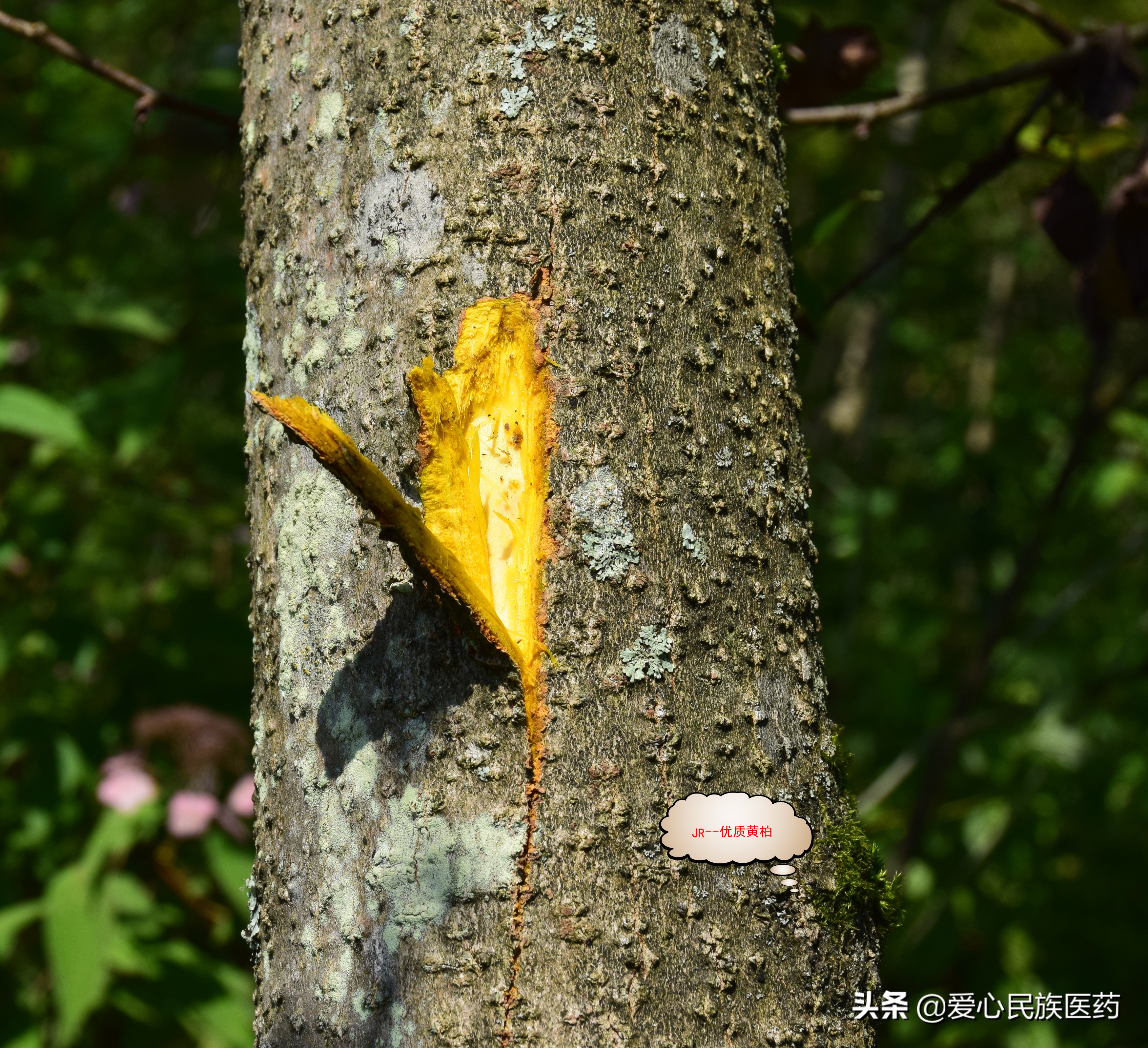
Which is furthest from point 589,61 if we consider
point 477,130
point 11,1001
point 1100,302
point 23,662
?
point 11,1001

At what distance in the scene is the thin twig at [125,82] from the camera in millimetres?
1193

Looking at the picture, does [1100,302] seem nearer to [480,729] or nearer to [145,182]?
[480,729]

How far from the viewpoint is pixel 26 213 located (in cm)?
262

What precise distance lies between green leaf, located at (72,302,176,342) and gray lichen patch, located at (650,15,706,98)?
170 cm

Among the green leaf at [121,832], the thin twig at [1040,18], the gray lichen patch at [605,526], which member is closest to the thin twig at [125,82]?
the gray lichen patch at [605,526]

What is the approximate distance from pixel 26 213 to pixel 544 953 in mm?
2653

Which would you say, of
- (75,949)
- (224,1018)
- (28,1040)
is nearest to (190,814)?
(75,949)

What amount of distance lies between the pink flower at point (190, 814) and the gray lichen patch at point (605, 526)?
1632mm

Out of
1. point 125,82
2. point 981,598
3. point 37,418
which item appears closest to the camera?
point 125,82

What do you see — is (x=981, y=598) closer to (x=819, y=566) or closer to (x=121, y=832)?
(x=819, y=566)

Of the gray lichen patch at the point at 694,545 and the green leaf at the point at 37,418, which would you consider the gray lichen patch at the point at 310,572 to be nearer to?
the gray lichen patch at the point at 694,545

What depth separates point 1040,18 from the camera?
4.51ft

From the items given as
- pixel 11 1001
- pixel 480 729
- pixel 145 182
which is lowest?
pixel 11 1001

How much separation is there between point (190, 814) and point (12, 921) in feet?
1.32
